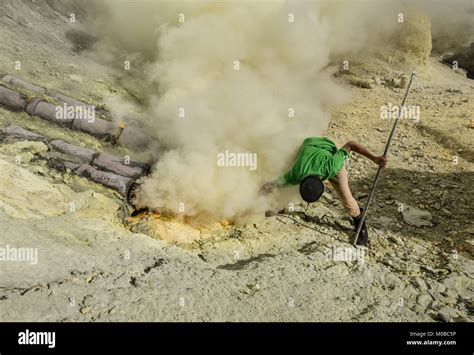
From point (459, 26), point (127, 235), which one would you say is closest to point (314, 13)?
point (127, 235)

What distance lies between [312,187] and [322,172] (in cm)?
27

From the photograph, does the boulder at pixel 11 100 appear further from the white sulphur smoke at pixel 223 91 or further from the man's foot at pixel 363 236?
the man's foot at pixel 363 236

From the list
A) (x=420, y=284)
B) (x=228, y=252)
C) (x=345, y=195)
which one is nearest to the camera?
(x=420, y=284)

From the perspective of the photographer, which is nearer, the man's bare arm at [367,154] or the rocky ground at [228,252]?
the rocky ground at [228,252]

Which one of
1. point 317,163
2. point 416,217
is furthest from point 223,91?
point 416,217

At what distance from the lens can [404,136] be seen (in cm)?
675

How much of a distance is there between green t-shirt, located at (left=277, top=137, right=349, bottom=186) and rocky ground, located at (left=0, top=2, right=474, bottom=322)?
1.91 ft

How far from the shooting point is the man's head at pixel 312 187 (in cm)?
402

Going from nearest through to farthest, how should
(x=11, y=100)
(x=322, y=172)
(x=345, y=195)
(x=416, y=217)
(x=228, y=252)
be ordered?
(x=228, y=252) → (x=322, y=172) → (x=345, y=195) → (x=416, y=217) → (x=11, y=100)

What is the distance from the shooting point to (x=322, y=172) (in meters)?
4.20

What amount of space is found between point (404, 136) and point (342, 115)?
1.25m

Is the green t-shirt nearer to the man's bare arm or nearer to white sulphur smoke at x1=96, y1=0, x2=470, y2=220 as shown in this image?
the man's bare arm

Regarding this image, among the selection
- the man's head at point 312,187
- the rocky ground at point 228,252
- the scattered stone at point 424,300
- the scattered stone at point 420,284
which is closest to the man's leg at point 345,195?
the rocky ground at point 228,252

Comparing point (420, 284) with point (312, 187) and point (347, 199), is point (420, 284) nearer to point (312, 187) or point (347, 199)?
point (347, 199)
